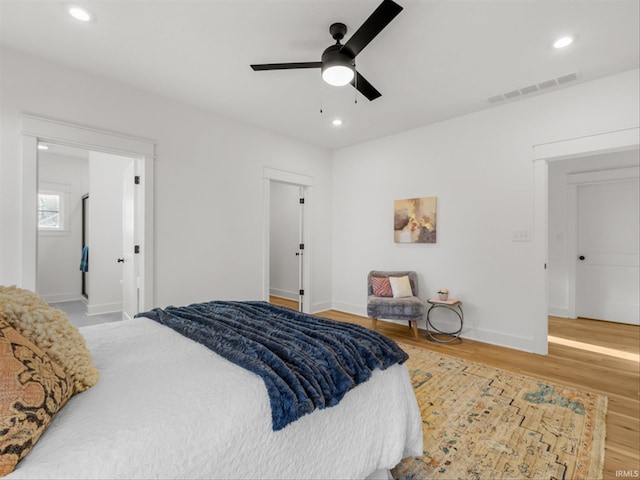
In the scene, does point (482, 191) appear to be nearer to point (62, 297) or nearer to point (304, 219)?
point (304, 219)

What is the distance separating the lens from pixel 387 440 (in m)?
1.36

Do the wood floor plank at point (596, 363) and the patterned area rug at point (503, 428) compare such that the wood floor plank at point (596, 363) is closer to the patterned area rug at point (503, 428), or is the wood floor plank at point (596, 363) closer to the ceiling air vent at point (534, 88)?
the patterned area rug at point (503, 428)

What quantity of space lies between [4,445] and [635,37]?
3991 millimetres

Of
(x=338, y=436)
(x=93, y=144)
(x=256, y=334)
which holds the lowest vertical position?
(x=338, y=436)

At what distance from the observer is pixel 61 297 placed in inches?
223

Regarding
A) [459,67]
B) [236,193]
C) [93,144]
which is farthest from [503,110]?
[93,144]

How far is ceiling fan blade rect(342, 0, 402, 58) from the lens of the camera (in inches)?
64.1

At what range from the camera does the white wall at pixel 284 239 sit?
19.7ft

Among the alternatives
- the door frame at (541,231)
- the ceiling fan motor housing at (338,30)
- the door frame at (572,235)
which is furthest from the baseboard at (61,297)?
the door frame at (572,235)

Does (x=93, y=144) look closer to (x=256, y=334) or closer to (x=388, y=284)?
(x=256, y=334)

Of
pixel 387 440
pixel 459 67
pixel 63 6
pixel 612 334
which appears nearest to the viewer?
pixel 387 440

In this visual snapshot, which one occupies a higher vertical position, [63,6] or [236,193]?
[63,6]

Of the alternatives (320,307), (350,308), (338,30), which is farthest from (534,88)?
(320,307)

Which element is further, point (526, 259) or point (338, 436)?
point (526, 259)
